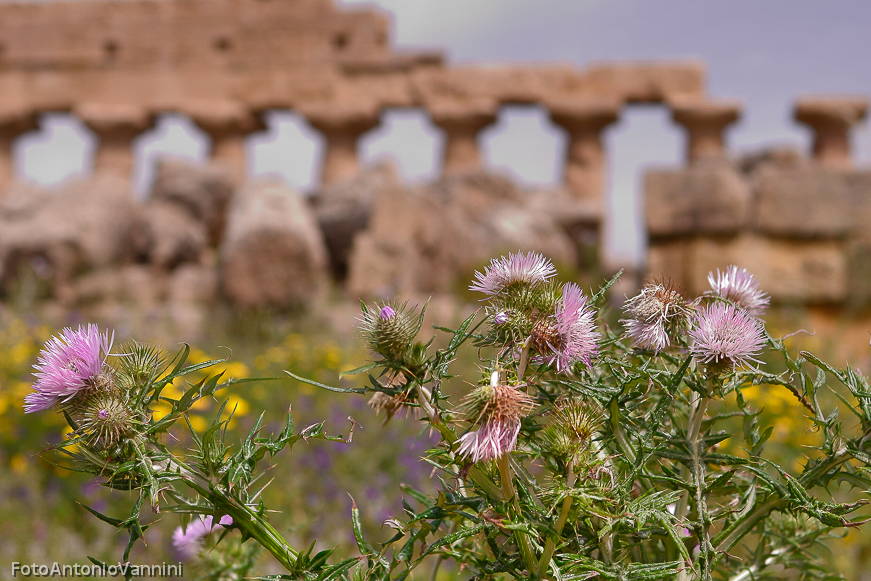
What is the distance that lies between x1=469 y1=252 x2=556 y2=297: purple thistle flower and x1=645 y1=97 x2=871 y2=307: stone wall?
20.7 ft

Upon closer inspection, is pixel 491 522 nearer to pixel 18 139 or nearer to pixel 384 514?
pixel 384 514

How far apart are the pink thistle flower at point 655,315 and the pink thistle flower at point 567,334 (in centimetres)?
8

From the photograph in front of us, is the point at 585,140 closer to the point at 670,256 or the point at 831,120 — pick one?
the point at 831,120

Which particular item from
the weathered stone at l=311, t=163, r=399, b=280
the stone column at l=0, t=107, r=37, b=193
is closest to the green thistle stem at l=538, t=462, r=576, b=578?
the weathered stone at l=311, t=163, r=399, b=280

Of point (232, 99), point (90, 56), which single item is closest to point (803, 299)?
point (232, 99)

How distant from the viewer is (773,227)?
22.5 feet

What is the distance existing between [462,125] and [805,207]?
10343 millimetres

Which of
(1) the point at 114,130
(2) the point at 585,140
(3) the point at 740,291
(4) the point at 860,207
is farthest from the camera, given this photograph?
(1) the point at 114,130

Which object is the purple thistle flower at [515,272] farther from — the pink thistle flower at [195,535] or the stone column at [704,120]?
the stone column at [704,120]

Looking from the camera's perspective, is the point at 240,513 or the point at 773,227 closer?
the point at 240,513

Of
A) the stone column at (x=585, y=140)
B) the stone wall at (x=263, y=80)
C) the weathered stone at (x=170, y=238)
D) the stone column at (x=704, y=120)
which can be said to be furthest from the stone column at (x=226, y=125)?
the stone column at (x=704, y=120)

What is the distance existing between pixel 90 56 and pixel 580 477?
831 inches

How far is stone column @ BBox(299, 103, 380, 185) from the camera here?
1694 centimetres

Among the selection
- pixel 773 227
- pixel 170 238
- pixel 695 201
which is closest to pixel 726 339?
pixel 695 201
